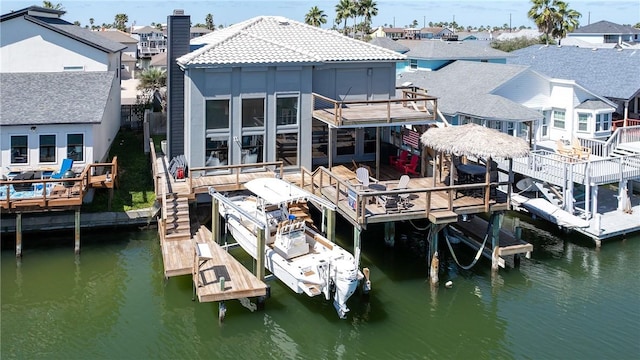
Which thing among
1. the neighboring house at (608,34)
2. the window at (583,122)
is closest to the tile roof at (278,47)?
the window at (583,122)

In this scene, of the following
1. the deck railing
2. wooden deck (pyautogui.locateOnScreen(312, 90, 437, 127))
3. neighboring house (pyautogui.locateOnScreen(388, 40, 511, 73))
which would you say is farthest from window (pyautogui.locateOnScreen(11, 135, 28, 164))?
neighboring house (pyautogui.locateOnScreen(388, 40, 511, 73))

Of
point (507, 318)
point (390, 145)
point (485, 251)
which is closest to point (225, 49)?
point (390, 145)

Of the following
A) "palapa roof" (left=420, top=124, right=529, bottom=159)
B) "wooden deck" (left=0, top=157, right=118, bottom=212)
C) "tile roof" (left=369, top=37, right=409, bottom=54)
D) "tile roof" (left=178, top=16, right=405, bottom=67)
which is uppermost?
"tile roof" (left=369, top=37, right=409, bottom=54)

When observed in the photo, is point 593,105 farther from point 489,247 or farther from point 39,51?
point 39,51

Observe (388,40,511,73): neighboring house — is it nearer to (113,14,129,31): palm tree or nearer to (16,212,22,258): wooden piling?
(16,212,22,258): wooden piling

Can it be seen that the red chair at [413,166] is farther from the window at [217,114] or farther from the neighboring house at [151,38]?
the neighboring house at [151,38]

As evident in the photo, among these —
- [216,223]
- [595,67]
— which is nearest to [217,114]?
[216,223]
